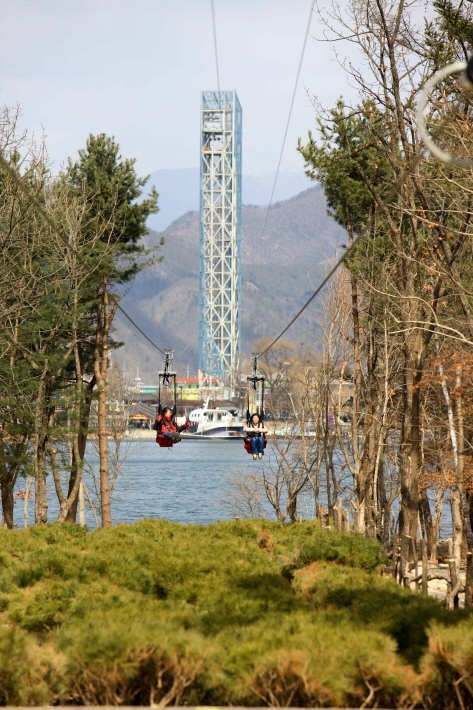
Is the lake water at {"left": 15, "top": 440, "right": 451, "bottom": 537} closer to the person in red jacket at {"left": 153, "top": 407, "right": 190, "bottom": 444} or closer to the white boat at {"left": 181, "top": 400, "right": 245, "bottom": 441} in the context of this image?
the white boat at {"left": 181, "top": 400, "right": 245, "bottom": 441}

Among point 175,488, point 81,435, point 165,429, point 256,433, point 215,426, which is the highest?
point 165,429

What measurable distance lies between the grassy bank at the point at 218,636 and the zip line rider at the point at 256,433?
8.48 m

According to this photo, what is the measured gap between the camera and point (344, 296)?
1166 inches

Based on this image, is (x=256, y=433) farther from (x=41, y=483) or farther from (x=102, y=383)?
(x=102, y=383)

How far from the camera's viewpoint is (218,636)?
8.32 meters

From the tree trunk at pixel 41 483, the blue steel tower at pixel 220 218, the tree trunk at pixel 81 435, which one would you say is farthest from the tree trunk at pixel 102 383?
the blue steel tower at pixel 220 218

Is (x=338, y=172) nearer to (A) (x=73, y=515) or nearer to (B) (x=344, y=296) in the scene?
(B) (x=344, y=296)

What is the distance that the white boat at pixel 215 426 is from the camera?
409ft

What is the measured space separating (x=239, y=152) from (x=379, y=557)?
6579 inches

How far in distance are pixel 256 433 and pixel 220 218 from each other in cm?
15216

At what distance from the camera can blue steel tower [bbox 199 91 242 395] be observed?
561ft

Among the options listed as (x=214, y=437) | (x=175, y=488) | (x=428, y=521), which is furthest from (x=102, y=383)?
(x=214, y=437)

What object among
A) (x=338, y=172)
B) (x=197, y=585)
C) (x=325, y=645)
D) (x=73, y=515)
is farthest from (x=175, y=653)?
(x=73, y=515)

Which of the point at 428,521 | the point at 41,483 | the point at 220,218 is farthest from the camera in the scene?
the point at 220,218
